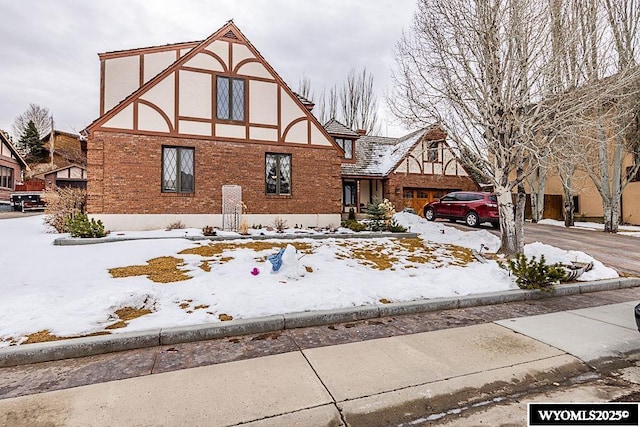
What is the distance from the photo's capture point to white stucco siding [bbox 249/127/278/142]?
12695mm

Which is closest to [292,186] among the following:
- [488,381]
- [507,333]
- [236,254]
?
[236,254]

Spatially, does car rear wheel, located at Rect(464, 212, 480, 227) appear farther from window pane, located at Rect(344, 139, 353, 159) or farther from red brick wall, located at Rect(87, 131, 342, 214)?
window pane, located at Rect(344, 139, 353, 159)

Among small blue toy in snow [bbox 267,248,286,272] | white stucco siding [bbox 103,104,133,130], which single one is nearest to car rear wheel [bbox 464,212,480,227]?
small blue toy in snow [bbox 267,248,286,272]

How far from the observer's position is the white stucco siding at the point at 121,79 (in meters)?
13.3

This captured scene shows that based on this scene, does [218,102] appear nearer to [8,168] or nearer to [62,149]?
[8,168]

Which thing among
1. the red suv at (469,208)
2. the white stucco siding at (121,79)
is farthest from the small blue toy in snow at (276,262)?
the white stucco siding at (121,79)

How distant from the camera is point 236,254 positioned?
7586 mm

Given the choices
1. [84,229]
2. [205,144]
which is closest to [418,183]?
[205,144]

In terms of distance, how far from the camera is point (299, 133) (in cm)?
1334

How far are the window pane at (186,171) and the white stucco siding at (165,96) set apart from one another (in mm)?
1124

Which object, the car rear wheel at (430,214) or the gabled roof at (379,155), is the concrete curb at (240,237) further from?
the gabled roof at (379,155)

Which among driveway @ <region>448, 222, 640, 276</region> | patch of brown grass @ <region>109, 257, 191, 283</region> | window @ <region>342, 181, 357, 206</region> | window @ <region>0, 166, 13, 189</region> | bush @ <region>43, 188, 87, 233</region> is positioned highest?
window @ <region>0, 166, 13, 189</region>

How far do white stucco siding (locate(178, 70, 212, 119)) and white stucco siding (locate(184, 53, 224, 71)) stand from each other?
29cm

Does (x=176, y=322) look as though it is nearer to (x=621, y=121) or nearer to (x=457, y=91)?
(x=457, y=91)
